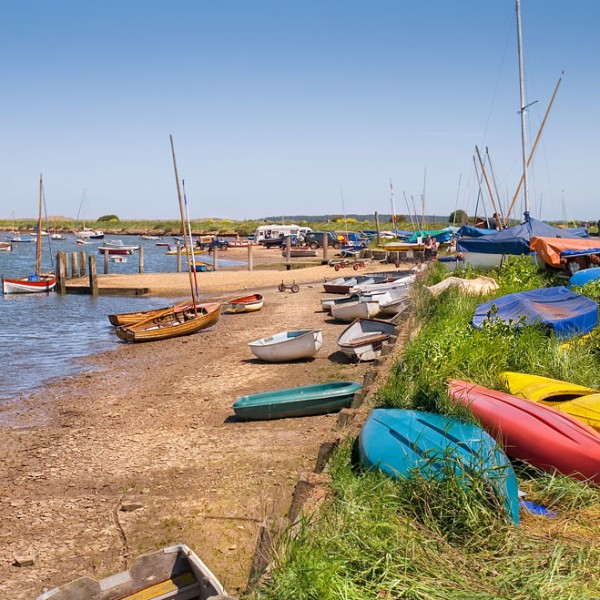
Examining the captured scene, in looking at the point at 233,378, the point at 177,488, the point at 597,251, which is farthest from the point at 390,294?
the point at 177,488

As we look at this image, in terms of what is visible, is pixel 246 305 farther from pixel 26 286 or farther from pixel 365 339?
pixel 26 286

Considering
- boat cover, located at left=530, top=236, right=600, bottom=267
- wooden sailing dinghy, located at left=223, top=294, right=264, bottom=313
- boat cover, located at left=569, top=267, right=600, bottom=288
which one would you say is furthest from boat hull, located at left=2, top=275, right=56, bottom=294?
boat cover, located at left=569, top=267, right=600, bottom=288

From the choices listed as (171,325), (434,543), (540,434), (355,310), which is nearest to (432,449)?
(434,543)

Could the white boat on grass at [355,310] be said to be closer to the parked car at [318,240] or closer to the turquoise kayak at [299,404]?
the turquoise kayak at [299,404]

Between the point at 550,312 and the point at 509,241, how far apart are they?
11164mm

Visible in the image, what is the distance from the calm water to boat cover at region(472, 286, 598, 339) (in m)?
10.9

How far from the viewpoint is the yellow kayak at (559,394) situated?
7.31 meters

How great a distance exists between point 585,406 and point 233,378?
9731 millimetres

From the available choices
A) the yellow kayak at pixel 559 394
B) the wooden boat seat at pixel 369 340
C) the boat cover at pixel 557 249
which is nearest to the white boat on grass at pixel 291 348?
the wooden boat seat at pixel 369 340

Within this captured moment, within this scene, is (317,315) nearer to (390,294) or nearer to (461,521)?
(390,294)

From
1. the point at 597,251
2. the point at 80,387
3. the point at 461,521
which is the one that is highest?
the point at 597,251

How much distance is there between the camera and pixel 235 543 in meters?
7.44

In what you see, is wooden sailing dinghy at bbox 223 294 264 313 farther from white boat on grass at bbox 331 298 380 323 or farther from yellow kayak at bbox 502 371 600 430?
yellow kayak at bbox 502 371 600 430

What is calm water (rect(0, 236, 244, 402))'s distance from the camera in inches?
718
